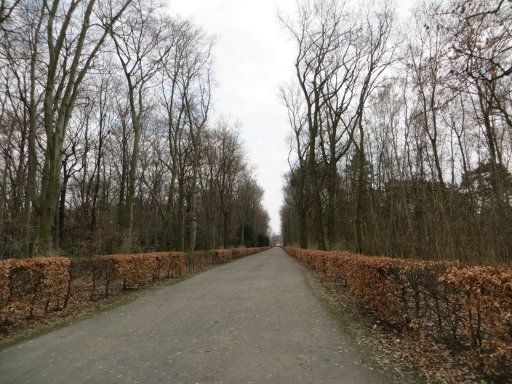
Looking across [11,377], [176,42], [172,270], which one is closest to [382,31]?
[176,42]

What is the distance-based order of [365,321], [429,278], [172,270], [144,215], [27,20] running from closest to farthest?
[429,278]
[365,321]
[27,20]
[172,270]
[144,215]

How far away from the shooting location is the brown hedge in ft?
12.8

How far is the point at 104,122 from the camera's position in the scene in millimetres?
33906

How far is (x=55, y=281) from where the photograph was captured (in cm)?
893

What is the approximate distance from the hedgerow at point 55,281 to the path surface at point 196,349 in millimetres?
1093

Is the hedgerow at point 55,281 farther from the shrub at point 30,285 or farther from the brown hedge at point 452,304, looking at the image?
the brown hedge at point 452,304

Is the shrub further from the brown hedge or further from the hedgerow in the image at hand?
the brown hedge

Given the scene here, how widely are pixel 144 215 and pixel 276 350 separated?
4140 cm

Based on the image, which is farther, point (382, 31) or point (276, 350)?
point (382, 31)

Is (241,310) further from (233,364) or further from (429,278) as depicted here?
(429,278)

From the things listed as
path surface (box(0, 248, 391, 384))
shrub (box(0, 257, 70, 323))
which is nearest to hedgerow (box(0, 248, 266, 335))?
shrub (box(0, 257, 70, 323))

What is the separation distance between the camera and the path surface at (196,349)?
4.86m

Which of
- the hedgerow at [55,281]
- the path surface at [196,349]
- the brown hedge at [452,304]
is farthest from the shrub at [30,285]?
the brown hedge at [452,304]

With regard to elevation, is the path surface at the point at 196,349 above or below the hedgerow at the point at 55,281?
below
